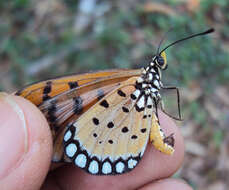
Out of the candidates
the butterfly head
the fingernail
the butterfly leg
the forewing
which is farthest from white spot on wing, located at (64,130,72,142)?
the butterfly head

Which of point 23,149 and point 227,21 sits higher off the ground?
point 227,21

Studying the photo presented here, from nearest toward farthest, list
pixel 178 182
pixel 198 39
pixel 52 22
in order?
1. pixel 178 182
2. pixel 198 39
3. pixel 52 22

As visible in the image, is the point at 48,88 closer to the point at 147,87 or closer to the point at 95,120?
the point at 95,120

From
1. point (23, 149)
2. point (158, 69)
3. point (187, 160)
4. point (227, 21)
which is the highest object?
point (227, 21)

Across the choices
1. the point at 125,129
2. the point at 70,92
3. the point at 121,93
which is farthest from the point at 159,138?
the point at 70,92

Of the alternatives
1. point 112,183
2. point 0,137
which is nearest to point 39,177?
point 0,137

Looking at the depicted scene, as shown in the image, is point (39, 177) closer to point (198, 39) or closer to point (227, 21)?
point (198, 39)
